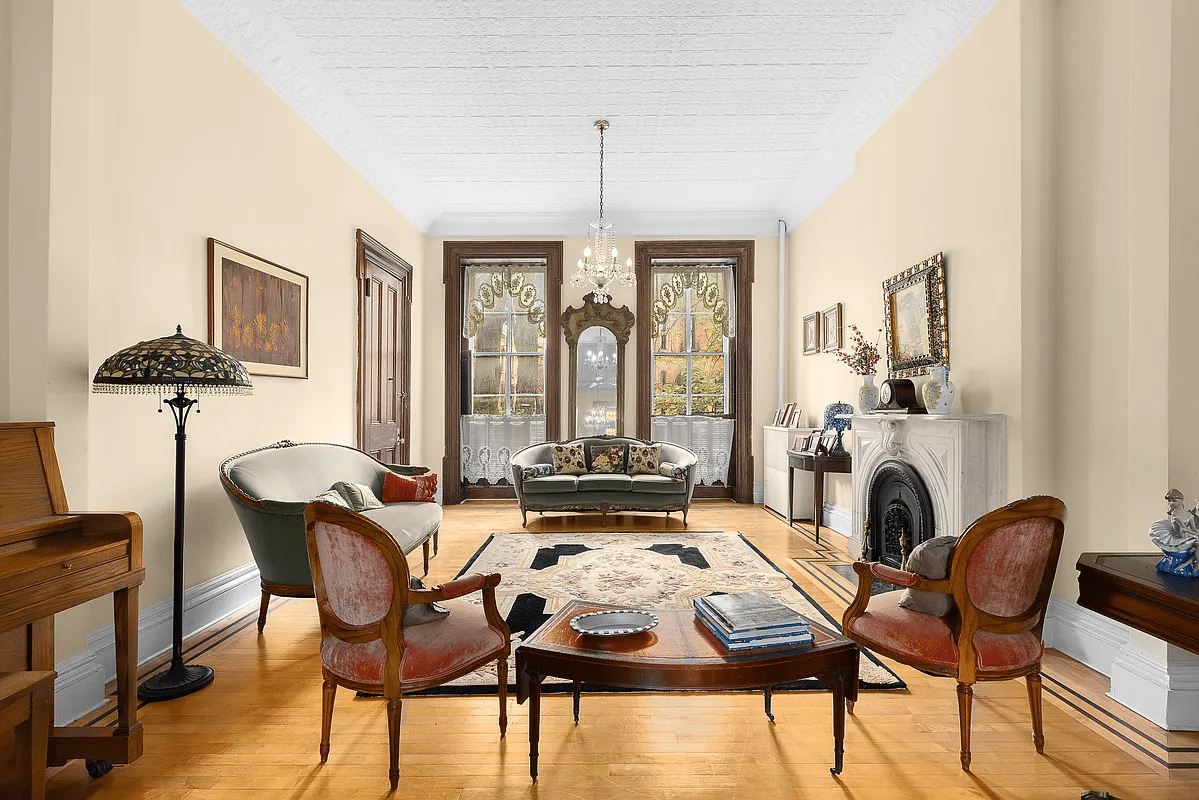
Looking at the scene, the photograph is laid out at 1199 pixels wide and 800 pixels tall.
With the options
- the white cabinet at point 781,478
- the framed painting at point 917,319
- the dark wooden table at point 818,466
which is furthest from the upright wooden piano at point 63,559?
the white cabinet at point 781,478

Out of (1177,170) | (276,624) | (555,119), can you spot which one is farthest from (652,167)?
(276,624)

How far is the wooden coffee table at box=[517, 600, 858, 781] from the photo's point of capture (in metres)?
2.14

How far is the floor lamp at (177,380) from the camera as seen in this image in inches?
106

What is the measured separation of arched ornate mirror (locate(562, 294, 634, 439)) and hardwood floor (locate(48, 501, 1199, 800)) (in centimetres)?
521

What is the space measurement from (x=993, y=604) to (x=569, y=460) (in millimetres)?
5224

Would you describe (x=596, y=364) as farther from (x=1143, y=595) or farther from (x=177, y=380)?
(x=1143, y=595)

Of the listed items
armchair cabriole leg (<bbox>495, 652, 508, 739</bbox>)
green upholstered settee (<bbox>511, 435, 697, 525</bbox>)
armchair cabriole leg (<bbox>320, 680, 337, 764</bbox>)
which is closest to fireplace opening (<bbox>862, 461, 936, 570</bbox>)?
green upholstered settee (<bbox>511, 435, 697, 525</bbox>)

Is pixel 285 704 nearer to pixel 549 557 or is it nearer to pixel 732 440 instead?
pixel 549 557

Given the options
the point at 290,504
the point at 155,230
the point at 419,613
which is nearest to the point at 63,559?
the point at 419,613

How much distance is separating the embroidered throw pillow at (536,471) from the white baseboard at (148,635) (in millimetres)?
3040

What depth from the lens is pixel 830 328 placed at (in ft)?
21.2

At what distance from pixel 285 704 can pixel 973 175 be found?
4.59m

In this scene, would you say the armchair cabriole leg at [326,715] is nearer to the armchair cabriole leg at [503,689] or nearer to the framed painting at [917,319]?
the armchair cabriole leg at [503,689]

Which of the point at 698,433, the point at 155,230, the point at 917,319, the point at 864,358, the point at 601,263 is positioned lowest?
the point at 698,433
